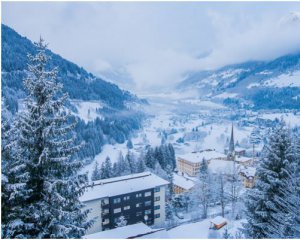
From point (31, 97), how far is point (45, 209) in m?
3.22

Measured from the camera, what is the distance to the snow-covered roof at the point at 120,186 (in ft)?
96.3

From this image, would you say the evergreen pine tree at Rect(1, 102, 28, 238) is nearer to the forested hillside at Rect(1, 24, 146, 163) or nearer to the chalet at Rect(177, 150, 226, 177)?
the chalet at Rect(177, 150, 226, 177)

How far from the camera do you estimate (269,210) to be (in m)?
12.5

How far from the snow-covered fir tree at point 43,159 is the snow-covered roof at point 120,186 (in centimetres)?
2067

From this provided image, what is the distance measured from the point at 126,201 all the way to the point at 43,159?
24078 mm

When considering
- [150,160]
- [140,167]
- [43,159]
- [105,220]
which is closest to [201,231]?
[105,220]

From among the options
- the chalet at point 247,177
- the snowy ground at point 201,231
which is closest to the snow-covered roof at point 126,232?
the snowy ground at point 201,231

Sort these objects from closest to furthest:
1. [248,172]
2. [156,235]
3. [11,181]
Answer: [11,181]
[156,235]
[248,172]

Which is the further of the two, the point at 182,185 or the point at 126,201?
the point at 182,185

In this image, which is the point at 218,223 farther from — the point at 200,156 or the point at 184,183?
the point at 200,156

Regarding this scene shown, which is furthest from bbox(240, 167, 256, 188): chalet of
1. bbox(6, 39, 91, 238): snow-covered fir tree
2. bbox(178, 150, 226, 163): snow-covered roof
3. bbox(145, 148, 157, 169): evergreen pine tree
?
bbox(6, 39, 91, 238): snow-covered fir tree

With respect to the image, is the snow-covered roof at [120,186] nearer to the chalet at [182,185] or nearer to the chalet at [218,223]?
the chalet at [218,223]

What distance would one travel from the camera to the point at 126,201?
100 feet

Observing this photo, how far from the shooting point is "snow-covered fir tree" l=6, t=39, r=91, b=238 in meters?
7.80
